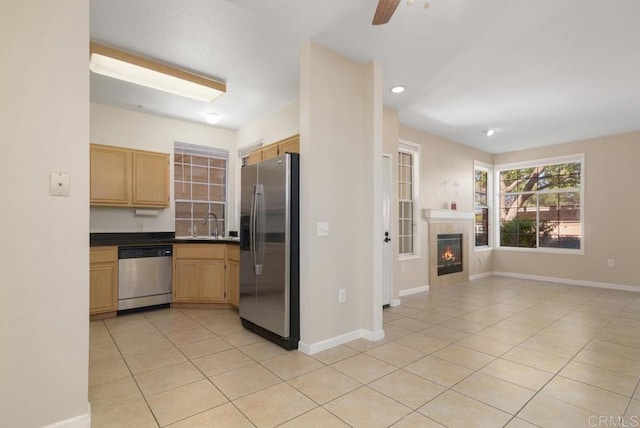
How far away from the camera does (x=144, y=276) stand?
13.3 feet

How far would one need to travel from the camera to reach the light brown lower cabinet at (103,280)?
3674 mm

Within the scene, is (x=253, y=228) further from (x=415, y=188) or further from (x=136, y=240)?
(x=415, y=188)

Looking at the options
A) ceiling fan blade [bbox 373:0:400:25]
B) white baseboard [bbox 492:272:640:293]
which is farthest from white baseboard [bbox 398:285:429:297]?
ceiling fan blade [bbox 373:0:400:25]

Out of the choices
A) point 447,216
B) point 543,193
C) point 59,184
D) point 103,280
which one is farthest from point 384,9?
point 543,193

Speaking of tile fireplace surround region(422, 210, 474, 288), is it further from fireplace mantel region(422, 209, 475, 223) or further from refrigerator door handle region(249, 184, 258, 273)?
refrigerator door handle region(249, 184, 258, 273)

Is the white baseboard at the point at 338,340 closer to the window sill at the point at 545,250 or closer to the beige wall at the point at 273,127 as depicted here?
the beige wall at the point at 273,127

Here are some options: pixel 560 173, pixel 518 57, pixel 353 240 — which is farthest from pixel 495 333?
pixel 560 173

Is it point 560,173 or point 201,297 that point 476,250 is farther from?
point 201,297

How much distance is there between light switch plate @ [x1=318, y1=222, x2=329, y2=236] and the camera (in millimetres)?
2848

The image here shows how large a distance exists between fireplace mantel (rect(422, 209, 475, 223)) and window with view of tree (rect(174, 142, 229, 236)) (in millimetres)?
3456

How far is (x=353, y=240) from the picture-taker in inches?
124

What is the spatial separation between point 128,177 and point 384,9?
3.90 m

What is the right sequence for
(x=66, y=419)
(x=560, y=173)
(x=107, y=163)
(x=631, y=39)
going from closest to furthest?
(x=66, y=419) < (x=631, y=39) < (x=107, y=163) < (x=560, y=173)

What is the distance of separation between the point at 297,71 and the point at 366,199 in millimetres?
1551
